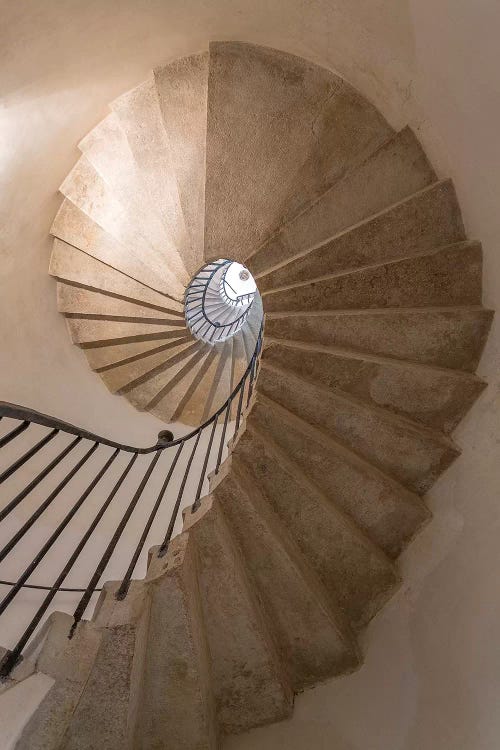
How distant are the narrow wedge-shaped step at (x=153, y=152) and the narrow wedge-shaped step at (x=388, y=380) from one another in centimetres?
157

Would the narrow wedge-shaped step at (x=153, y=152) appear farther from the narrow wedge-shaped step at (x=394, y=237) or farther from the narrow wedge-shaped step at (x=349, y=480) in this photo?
the narrow wedge-shaped step at (x=349, y=480)

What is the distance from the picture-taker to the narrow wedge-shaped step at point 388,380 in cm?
253

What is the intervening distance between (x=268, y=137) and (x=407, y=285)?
1.40 metres

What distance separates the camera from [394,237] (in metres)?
2.62

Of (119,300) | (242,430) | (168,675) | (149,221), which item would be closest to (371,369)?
(242,430)

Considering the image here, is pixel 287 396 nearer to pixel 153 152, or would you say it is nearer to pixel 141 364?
pixel 153 152

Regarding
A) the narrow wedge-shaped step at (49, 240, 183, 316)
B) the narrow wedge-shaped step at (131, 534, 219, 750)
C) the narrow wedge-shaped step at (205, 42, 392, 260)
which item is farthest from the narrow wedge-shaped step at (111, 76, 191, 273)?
the narrow wedge-shaped step at (131, 534, 219, 750)

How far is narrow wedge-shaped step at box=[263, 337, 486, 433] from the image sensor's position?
2.53 metres

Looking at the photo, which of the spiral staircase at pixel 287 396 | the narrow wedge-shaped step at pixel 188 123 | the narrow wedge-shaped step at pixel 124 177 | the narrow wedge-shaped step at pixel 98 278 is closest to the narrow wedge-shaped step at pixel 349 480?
the spiral staircase at pixel 287 396

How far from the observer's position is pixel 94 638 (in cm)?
191

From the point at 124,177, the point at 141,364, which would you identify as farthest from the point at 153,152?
the point at 141,364

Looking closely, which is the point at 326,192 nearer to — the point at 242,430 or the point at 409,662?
the point at 242,430

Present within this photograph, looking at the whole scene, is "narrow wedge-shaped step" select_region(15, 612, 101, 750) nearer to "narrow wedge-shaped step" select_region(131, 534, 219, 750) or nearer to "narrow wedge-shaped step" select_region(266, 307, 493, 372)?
"narrow wedge-shaped step" select_region(131, 534, 219, 750)

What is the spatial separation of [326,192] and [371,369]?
113cm
